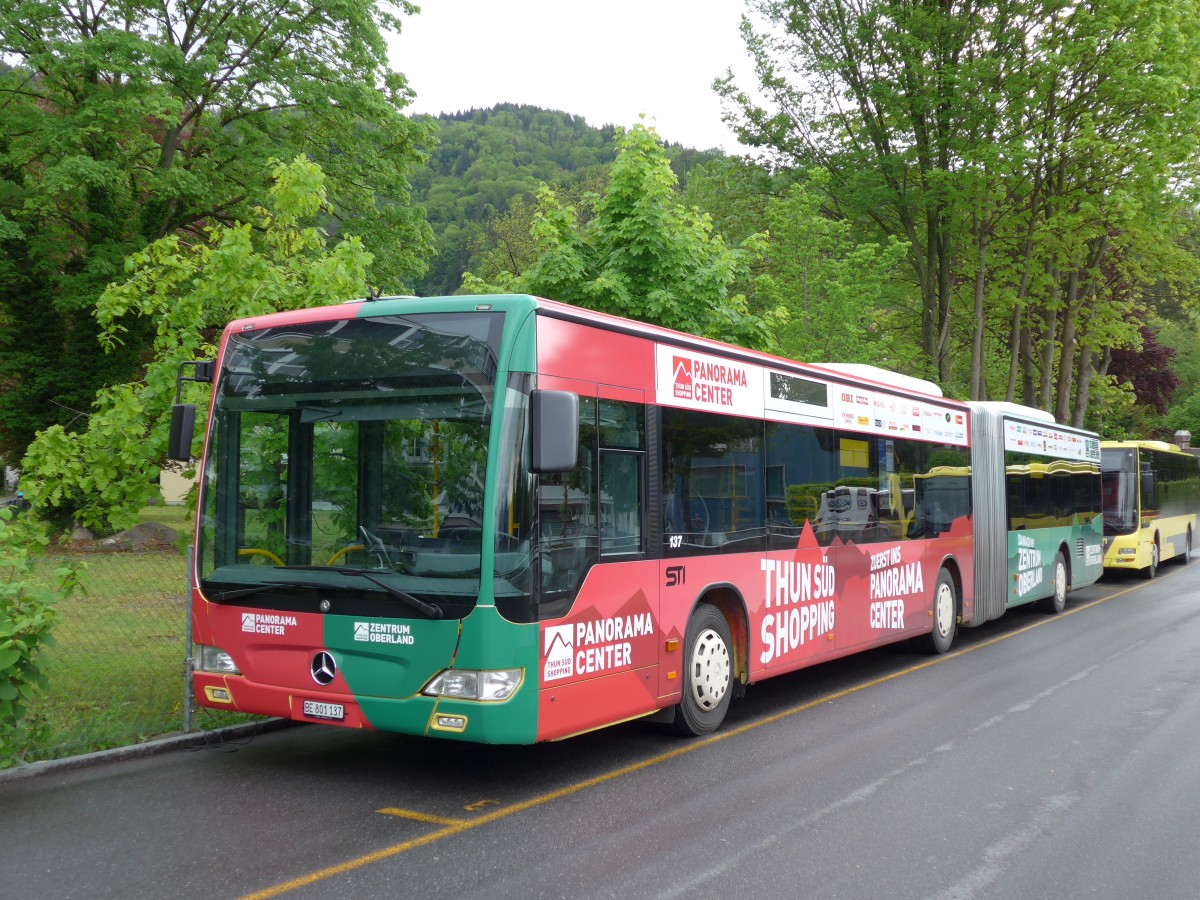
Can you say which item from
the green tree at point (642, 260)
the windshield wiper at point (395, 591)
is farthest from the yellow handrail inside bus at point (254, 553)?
the green tree at point (642, 260)

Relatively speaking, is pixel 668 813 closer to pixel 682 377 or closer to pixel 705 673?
pixel 705 673

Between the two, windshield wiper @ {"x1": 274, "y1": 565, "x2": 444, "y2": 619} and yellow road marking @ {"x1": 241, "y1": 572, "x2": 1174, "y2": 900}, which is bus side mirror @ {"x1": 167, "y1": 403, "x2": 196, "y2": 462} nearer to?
windshield wiper @ {"x1": 274, "y1": 565, "x2": 444, "y2": 619}

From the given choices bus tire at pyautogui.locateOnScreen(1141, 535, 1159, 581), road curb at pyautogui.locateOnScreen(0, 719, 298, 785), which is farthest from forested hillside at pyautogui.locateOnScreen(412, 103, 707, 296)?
road curb at pyautogui.locateOnScreen(0, 719, 298, 785)

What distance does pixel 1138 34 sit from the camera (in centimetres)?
2219

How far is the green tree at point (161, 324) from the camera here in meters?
8.88

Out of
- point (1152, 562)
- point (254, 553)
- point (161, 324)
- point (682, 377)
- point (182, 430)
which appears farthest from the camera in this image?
point (1152, 562)

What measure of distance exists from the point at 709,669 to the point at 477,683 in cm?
263

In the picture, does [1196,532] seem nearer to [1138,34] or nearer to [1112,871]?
[1138,34]

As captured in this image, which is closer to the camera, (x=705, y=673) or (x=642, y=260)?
(x=705, y=673)

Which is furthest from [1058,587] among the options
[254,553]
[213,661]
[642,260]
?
[213,661]

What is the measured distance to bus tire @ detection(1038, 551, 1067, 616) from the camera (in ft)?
57.8

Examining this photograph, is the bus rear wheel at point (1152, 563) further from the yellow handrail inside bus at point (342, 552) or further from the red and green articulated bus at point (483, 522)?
the yellow handrail inside bus at point (342, 552)

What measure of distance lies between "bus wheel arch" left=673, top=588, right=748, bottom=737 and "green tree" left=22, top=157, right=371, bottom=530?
4448 millimetres

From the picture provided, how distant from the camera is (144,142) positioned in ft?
79.0
